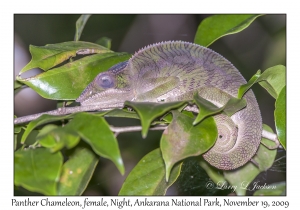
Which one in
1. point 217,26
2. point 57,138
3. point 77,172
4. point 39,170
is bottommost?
point 77,172

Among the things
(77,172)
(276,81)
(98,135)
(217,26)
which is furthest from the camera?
(217,26)

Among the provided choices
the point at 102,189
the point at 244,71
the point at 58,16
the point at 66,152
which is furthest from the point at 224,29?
the point at 58,16

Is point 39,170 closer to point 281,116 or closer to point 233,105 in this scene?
point 233,105

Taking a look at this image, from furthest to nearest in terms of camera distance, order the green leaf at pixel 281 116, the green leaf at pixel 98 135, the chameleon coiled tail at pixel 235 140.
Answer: the chameleon coiled tail at pixel 235 140 → the green leaf at pixel 281 116 → the green leaf at pixel 98 135

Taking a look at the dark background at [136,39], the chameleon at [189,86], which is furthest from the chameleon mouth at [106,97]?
the dark background at [136,39]

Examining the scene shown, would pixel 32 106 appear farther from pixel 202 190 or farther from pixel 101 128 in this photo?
pixel 101 128

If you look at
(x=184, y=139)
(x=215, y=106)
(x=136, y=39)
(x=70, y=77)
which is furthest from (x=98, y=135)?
(x=136, y=39)

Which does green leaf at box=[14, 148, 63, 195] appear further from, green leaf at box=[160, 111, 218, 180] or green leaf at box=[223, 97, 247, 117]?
green leaf at box=[223, 97, 247, 117]

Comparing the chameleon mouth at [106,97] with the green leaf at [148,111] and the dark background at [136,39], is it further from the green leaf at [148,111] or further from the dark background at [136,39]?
the dark background at [136,39]
